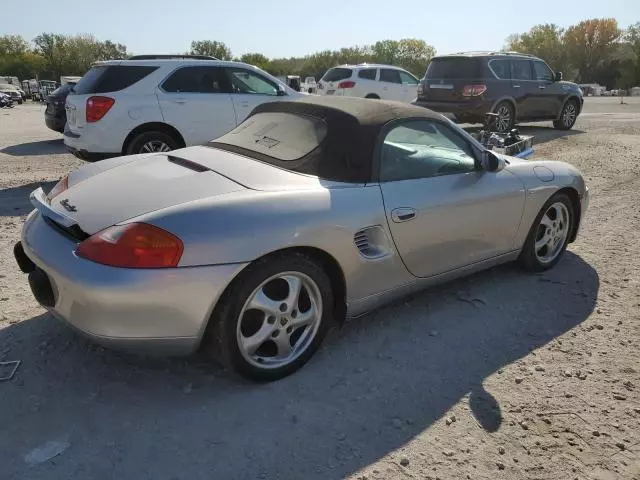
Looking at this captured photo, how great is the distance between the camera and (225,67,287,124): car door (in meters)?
8.15

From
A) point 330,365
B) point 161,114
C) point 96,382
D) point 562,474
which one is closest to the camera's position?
point 562,474

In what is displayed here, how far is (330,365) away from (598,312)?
198 centimetres

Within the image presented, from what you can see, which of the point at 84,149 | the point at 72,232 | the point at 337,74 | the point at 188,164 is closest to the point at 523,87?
the point at 337,74

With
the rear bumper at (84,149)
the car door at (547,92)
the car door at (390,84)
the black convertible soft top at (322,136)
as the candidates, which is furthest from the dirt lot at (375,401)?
the car door at (390,84)

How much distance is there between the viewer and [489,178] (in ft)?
12.5

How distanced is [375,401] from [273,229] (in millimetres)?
988

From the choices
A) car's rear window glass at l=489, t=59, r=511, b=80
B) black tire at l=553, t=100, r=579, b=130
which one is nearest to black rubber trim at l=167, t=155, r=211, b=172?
car's rear window glass at l=489, t=59, r=511, b=80

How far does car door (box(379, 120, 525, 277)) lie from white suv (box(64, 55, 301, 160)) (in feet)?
15.7

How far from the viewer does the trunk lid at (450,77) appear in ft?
38.6

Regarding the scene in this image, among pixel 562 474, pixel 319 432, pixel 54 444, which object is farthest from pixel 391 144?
pixel 54 444

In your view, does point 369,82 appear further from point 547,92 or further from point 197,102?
point 197,102

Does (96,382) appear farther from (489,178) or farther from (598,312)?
(598,312)

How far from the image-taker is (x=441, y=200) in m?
3.44

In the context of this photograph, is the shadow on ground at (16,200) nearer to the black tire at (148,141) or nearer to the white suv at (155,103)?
the white suv at (155,103)
